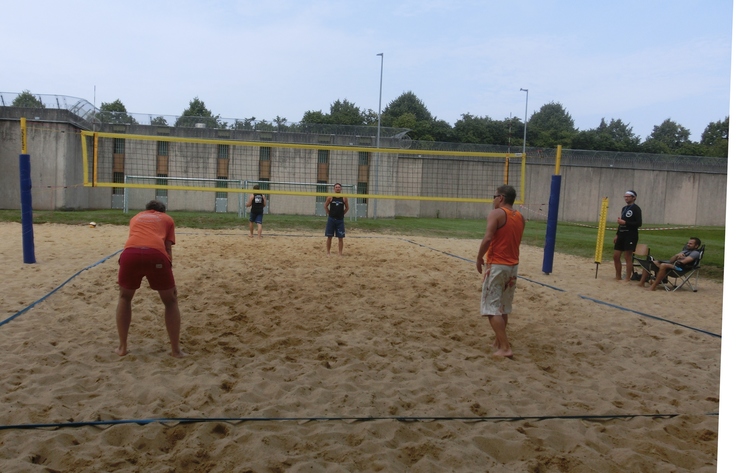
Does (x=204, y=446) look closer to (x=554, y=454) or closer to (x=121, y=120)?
(x=554, y=454)

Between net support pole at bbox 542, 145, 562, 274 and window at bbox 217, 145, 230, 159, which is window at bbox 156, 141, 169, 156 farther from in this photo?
net support pole at bbox 542, 145, 562, 274

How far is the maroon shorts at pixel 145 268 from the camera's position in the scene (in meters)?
4.61

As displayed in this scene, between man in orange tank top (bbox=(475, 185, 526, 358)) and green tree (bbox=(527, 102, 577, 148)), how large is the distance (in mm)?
48318

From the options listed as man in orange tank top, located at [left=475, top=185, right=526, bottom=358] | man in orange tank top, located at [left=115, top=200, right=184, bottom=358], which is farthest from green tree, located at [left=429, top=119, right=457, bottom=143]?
man in orange tank top, located at [left=115, top=200, right=184, bottom=358]

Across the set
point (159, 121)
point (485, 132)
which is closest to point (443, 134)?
point (485, 132)

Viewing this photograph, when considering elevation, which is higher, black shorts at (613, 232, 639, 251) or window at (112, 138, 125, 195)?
window at (112, 138, 125, 195)

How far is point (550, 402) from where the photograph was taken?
13.4 feet

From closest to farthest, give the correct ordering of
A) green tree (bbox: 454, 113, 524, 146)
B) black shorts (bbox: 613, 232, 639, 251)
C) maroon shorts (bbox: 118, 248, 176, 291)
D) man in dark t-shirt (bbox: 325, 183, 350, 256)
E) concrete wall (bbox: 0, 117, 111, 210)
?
maroon shorts (bbox: 118, 248, 176, 291), black shorts (bbox: 613, 232, 639, 251), man in dark t-shirt (bbox: 325, 183, 350, 256), concrete wall (bbox: 0, 117, 111, 210), green tree (bbox: 454, 113, 524, 146)

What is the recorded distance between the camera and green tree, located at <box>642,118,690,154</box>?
53.8 metres

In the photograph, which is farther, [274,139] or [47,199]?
[274,139]

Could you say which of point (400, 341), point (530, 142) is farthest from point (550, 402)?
point (530, 142)

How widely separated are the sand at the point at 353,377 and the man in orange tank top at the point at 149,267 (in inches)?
11.9

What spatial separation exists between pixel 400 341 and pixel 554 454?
244 centimetres

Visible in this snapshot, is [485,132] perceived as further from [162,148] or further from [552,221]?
[552,221]
